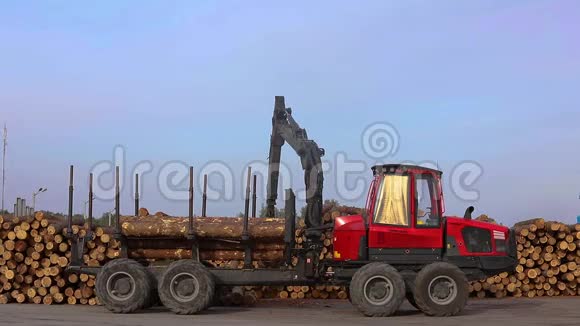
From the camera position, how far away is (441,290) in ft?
43.4

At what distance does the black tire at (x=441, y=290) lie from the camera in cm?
1315

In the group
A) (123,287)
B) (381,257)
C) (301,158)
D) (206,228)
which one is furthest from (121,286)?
(381,257)

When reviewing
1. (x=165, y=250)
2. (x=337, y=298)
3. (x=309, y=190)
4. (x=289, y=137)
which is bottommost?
(x=337, y=298)

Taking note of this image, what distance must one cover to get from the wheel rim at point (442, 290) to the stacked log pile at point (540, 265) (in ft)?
19.2

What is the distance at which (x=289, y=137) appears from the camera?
16203mm

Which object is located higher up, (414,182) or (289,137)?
(289,137)

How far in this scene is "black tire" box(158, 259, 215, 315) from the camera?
13.6 meters

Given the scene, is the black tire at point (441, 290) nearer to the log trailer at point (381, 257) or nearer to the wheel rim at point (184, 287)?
the log trailer at point (381, 257)

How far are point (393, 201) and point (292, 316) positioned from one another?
2883mm

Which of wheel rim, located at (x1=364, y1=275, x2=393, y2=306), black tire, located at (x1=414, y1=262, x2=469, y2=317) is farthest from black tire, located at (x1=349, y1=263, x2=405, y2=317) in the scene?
black tire, located at (x1=414, y1=262, x2=469, y2=317)

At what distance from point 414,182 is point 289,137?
3577mm

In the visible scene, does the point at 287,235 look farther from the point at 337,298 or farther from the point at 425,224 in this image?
the point at 337,298

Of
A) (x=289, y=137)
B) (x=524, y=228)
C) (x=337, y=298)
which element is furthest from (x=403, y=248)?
(x=524, y=228)

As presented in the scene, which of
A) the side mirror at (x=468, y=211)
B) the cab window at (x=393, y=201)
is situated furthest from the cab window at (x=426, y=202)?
the side mirror at (x=468, y=211)
